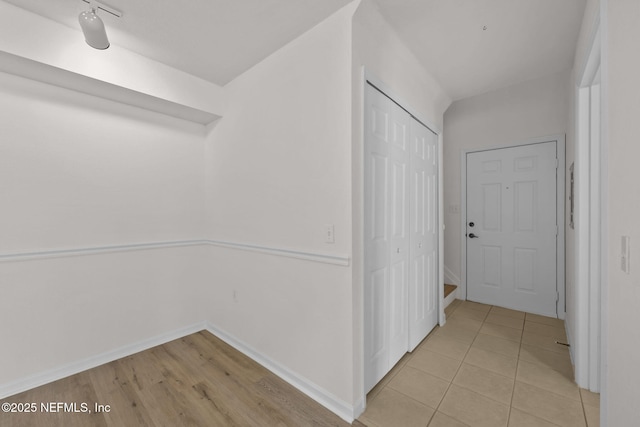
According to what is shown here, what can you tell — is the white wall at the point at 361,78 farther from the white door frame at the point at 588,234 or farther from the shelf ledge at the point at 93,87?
the shelf ledge at the point at 93,87

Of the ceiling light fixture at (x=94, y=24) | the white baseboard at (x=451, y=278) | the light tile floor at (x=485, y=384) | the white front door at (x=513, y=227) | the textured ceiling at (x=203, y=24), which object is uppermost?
the textured ceiling at (x=203, y=24)

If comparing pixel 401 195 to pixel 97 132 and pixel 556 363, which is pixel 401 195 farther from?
Result: pixel 97 132

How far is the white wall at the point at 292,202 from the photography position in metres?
1.72

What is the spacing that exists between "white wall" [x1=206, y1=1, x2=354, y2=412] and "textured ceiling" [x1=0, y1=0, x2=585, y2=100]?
0.18 m

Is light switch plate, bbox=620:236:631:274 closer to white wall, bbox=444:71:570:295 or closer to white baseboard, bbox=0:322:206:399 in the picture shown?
white wall, bbox=444:71:570:295

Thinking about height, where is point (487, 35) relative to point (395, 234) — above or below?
above

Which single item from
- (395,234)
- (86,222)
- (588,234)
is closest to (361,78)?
(395,234)

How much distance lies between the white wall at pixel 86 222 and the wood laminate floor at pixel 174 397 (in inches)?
11.8

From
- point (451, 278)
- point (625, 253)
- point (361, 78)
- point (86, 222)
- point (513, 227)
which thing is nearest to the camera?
point (625, 253)

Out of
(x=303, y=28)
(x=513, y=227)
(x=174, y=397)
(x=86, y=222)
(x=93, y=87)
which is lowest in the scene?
(x=174, y=397)

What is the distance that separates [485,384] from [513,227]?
6.96ft

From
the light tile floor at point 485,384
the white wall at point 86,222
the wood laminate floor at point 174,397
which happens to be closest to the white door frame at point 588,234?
the light tile floor at point 485,384

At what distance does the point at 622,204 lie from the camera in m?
0.93

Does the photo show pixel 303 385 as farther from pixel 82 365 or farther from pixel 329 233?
pixel 82 365
